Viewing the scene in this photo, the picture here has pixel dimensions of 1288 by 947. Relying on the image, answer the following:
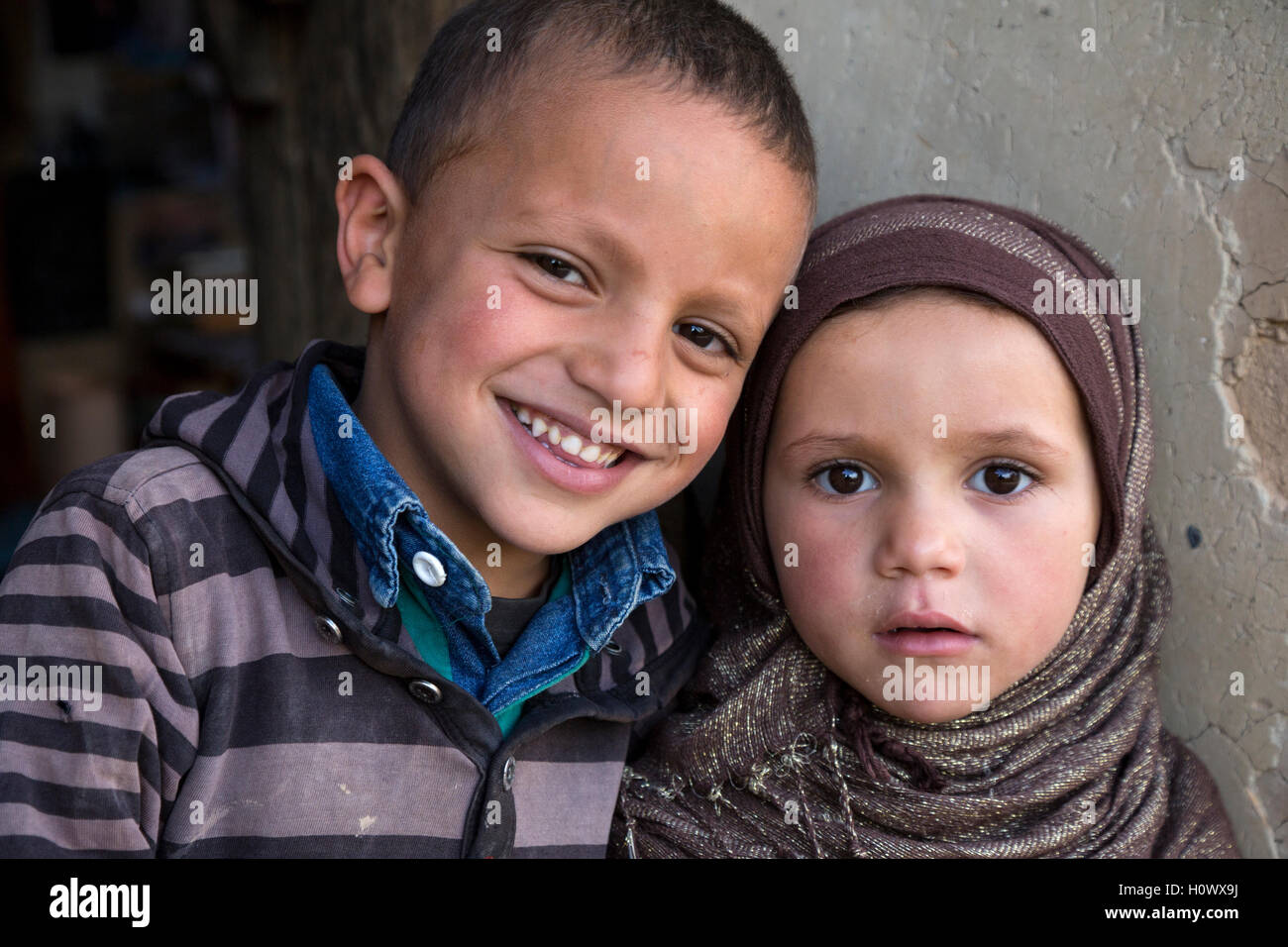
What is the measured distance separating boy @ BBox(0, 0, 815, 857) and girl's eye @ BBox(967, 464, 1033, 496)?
1.23ft

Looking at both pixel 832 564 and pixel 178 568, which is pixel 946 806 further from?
pixel 178 568

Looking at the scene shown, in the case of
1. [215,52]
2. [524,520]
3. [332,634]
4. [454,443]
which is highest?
[215,52]

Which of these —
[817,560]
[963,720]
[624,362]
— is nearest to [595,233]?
[624,362]

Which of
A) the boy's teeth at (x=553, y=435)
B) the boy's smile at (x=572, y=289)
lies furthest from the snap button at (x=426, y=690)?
the boy's teeth at (x=553, y=435)

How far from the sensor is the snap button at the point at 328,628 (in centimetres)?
150

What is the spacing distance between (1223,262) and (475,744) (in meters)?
1.32

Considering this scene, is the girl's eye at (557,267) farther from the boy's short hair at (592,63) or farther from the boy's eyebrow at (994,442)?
the boy's eyebrow at (994,442)

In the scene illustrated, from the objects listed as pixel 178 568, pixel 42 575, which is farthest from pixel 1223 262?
pixel 42 575

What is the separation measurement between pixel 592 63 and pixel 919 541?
0.78 metres

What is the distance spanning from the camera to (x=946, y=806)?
1600 mm

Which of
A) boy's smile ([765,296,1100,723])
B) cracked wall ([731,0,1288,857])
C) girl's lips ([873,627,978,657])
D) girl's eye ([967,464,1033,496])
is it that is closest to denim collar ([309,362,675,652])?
boy's smile ([765,296,1100,723])

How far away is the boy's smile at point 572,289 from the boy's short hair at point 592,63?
0.04 m

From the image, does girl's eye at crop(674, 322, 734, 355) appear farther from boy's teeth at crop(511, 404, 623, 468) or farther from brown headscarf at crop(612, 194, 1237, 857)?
boy's teeth at crop(511, 404, 623, 468)

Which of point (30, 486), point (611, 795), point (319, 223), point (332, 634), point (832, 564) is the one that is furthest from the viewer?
point (30, 486)
